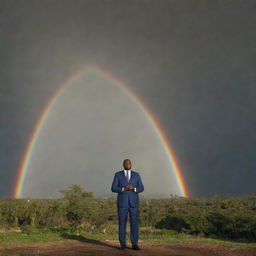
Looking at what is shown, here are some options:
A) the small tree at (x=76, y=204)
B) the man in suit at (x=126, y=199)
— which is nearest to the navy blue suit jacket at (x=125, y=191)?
the man in suit at (x=126, y=199)

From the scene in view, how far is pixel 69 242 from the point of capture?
14422 mm

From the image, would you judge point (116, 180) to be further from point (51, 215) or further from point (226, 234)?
point (51, 215)

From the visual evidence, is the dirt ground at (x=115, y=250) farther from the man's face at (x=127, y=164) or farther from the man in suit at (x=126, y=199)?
the man's face at (x=127, y=164)

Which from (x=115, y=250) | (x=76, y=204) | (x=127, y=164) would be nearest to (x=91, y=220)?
(x=76, y=204)

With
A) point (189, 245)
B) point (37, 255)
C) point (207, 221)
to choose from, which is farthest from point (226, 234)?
point (37, 255)

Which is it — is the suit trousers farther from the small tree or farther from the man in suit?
the small tree

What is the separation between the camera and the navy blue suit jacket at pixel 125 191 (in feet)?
39.2

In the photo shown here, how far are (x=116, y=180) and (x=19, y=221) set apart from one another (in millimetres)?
25068

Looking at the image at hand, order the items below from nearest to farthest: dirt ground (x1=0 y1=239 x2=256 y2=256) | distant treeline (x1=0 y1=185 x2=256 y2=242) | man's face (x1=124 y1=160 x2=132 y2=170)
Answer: dirt ground (x1=0 y1=239 x2=256 y2=256) → man's face (x1=124 y1=160 x2=132 y2=170) → distant treeline (x1=0 y1=185 x2=256 y2=242)

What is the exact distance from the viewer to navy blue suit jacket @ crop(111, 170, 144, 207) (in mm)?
11938

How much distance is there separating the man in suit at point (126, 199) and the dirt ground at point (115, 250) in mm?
483

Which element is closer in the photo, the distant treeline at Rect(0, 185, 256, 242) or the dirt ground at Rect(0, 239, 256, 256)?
the dirt ground at Rect(0, 239, 256, 256)

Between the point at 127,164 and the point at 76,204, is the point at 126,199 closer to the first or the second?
the point at 127,164

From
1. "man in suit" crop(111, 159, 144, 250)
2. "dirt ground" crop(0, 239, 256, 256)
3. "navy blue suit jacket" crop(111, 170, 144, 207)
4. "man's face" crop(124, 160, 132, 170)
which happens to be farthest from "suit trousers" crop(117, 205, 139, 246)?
"man's face" crop(124, 160, 132, 170)
